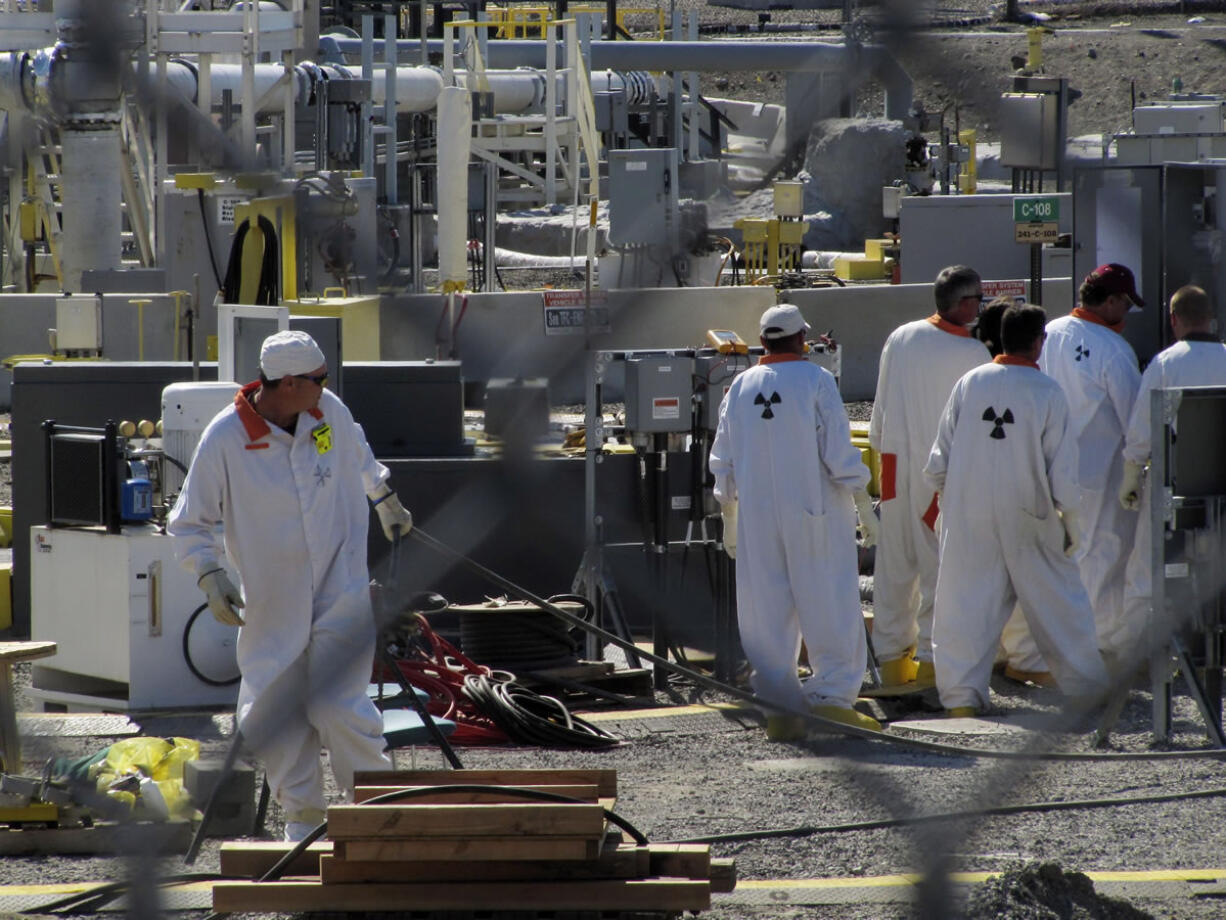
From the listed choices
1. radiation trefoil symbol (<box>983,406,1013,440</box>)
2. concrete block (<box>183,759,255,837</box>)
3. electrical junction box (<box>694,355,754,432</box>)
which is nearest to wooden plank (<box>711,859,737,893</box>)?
concrete block (<box>183,759,255,837</box>)

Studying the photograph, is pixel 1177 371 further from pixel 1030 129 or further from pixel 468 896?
pixel 1030 129

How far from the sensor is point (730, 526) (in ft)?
15.1

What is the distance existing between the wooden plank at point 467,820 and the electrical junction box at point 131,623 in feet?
6.83

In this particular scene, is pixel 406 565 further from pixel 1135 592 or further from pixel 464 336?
pixel 464 336

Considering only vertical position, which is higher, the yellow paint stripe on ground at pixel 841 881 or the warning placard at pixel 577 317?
the warning placard at pixel 577 317

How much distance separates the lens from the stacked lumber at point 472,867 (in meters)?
2.63

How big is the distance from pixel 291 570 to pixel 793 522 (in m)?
1.59

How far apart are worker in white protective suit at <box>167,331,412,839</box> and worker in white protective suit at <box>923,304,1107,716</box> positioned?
6.12ft

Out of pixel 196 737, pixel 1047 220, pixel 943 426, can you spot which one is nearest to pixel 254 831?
pixel 196 737

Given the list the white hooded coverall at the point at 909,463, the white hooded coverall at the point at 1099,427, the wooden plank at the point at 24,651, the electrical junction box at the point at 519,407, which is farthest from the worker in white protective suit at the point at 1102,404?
the electrical junction box at the point at 519,407

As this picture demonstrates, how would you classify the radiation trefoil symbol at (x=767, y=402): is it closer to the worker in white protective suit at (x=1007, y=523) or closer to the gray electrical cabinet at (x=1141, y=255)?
the worker in white protective suit at (x=1007, y=523)

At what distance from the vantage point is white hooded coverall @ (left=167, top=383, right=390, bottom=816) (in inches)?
127

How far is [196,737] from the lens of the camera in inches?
173

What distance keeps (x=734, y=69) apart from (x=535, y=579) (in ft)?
15.3
